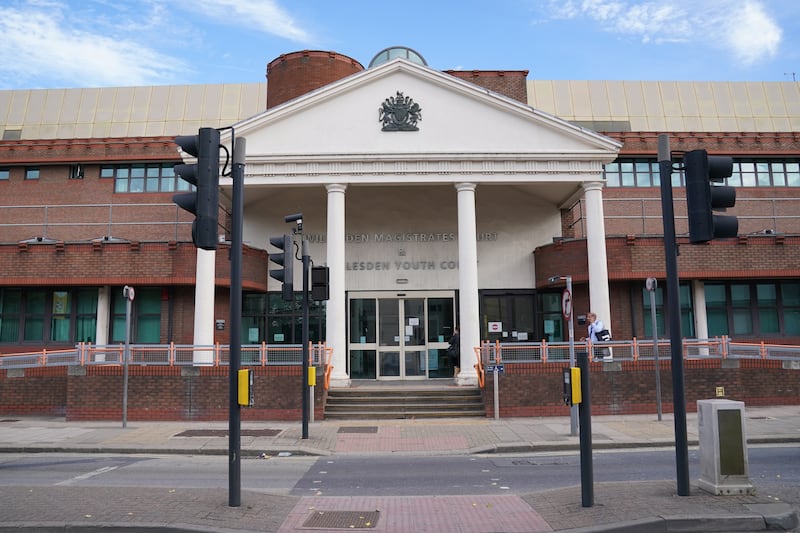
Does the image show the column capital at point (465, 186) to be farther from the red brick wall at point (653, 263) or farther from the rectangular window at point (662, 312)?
the rectangular window at point (662, 312)

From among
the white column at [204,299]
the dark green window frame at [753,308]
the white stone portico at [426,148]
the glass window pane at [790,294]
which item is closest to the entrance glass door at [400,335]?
the white stone portico at [426,148]

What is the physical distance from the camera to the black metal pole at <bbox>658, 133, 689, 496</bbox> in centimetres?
755

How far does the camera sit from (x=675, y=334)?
25.7 ft

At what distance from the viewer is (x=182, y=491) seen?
831cm

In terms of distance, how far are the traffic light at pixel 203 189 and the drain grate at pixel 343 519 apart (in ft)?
10.6

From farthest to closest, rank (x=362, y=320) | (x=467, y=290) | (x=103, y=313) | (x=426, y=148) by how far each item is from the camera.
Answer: (x=362, y=320) → (x=103, y=313) → (x=426, y=148) → (x=467, y=290)

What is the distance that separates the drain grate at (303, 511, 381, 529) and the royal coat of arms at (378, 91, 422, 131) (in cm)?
1530

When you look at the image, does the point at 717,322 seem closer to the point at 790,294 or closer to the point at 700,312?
the point at 700,312

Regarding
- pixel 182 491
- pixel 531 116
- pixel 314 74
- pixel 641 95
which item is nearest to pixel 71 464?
pixel 182 491

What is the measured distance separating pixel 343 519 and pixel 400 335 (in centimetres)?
1598

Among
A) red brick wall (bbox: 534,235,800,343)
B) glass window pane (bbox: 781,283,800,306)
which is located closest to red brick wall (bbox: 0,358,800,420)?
red brick wall (bbox: 534,235,800,343)

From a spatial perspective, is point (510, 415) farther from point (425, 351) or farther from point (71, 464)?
point (71, 464)

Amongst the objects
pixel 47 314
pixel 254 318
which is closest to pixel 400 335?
pixel 254 318

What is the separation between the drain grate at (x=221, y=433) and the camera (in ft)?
48.2
